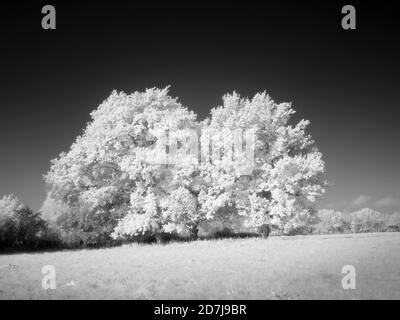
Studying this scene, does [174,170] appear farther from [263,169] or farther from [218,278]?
[218,278]

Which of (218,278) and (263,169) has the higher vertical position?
(263,169)

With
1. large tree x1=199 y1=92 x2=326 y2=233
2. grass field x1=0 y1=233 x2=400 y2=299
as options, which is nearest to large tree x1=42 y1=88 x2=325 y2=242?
large tree x1=199 y1=92 x2=326 y2=233

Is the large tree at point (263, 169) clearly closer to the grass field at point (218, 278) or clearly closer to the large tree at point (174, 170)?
the large tree at point (174, 170)

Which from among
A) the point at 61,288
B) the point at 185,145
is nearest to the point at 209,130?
the point at 185,145

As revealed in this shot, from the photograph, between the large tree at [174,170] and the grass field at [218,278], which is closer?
the grass field at [218,278]

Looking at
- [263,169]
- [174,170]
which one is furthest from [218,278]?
[263,169]

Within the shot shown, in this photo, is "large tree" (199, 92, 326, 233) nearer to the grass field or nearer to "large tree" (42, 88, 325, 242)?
"large tree" (42, 88, 325, 242)

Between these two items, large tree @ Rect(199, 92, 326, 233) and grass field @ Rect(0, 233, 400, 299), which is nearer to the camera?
grass field @ Rect(0, 233, 400, 299)

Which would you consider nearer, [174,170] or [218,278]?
[218,278]

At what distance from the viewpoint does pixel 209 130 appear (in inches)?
1312

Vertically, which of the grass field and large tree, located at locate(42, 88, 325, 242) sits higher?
large tree, located at locate(42, 88, 325, 242)

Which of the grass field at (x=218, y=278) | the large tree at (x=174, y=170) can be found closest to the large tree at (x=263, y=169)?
the large tree at (x=174, y=170)

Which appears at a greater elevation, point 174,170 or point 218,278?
point 174,170
